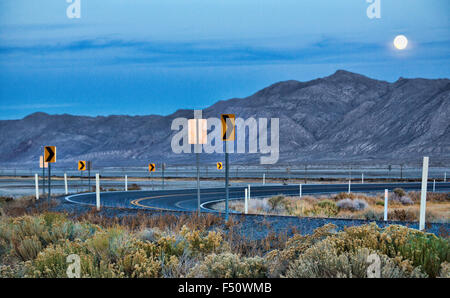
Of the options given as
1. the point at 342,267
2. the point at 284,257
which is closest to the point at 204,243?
the point at 284,257

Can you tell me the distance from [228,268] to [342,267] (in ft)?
4.87

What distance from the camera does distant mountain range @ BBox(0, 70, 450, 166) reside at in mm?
125938

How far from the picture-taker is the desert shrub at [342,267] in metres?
6.23

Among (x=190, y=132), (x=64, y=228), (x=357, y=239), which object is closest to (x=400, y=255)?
(x=357, y=239)

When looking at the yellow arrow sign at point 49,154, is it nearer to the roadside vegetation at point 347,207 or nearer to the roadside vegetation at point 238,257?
the roadside vegetation at point 347,207

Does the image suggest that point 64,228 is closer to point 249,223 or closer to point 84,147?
point 249,223

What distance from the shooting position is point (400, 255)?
7.13 m

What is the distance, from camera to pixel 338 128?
15050 centimetres

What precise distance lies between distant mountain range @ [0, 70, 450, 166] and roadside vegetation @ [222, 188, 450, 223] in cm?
8262

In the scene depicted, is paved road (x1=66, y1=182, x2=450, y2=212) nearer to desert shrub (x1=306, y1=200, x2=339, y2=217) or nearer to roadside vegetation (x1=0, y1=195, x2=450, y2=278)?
desert shrub (x1=306, y1=200, x2=339, y2=217)

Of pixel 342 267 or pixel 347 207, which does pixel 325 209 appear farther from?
pixel 342 267

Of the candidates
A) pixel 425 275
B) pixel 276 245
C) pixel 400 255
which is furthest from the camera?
pixel 276 245

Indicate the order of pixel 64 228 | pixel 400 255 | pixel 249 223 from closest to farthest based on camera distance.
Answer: pixel 400 255, pixel 64 228, pixel 249 223

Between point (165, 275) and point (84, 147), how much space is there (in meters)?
199
